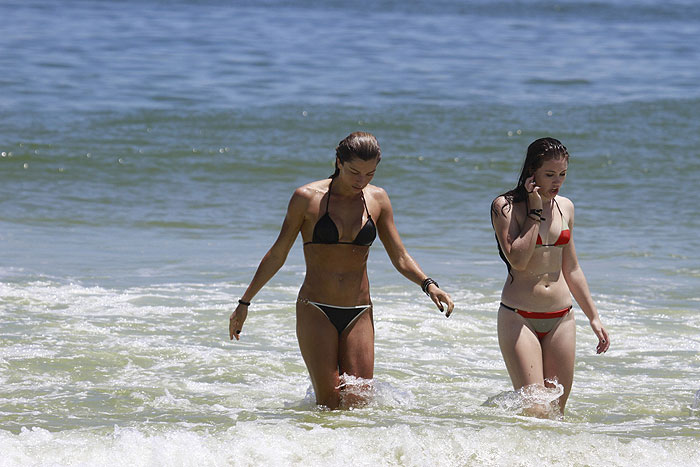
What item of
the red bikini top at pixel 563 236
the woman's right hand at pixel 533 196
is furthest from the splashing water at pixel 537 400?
the woman's right hand at pixel 533 196

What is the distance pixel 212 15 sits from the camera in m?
37.5

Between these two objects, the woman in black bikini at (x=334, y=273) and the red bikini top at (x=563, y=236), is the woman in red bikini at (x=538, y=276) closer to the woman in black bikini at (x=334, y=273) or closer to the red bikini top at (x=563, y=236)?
the red bikini top at (x=563, y=236)

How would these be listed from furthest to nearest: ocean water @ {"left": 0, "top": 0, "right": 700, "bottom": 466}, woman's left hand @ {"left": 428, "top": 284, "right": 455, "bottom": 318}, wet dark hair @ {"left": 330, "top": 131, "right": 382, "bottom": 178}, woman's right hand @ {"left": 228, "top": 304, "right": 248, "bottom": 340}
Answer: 1. ocean water @ {"left": 0, "top": 0, "right": 700, "bottom": 466}
2. woman's right hand @ {"left": 228, "top": 304, "right": 248, "bottom": 340}
3. woman's left hand @ {"left": 428, "top": 284, "right": 455, "bottom": 318}
4. wet dark hair @ {"left": 330, "top": 131, "right": 382, "bottom": 178}

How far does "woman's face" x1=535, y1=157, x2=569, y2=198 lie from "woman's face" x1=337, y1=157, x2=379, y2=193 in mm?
953

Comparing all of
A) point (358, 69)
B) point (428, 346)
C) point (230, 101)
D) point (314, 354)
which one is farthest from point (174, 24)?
point (314, 354)

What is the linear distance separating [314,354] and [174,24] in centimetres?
3010

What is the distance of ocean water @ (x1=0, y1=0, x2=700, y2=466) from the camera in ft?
20.0

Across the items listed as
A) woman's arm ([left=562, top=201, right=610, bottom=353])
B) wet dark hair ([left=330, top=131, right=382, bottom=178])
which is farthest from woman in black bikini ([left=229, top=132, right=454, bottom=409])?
woman's arm ([left=562, top=201, right=610, bottom=353])

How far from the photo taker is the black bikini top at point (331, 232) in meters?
5.88

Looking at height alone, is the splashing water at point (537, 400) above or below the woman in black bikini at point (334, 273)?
below

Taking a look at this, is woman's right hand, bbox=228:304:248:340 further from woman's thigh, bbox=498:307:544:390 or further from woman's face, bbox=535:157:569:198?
woman's face, bbox=535:157:569:198

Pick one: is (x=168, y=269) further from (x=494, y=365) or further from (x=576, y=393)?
(x=576, y=393)

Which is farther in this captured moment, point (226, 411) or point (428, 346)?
point (428, 346)

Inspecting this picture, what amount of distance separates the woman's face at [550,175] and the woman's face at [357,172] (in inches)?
37.5
